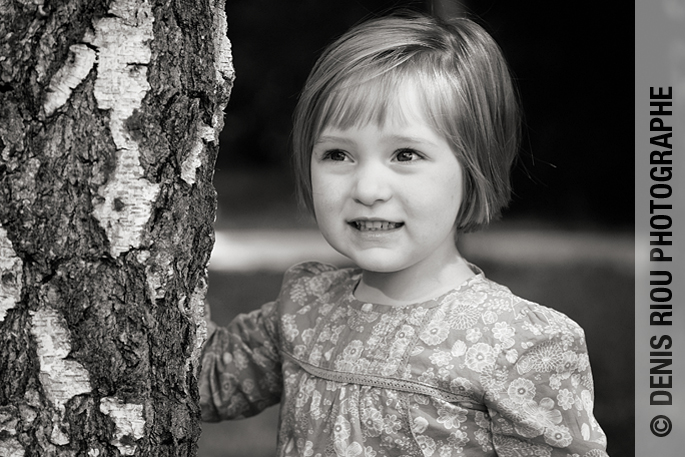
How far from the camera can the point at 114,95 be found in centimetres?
104

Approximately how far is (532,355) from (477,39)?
1.83 ft

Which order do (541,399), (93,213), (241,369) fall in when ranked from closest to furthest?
(93,213) → (541,399) → (241,369)

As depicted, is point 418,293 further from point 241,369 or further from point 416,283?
point 241,369

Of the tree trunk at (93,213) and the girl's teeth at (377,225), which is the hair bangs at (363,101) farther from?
the tree trunk at (93,213)

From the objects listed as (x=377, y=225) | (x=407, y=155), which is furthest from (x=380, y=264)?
(x=407, y=155)

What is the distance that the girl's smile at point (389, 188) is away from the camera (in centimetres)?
133

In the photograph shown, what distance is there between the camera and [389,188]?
1336 millimetres

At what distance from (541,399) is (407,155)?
43 cm

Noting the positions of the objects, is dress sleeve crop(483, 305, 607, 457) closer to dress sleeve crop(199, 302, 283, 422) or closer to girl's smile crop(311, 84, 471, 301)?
girl's smile crop(311, 84, 471, 301)

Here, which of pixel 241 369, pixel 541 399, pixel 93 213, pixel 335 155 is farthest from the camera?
pixel 241 369

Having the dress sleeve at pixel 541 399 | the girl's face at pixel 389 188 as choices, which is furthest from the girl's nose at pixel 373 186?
the dress sleeve at pixel 541 399

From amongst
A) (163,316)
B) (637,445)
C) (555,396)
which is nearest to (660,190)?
(637,445)

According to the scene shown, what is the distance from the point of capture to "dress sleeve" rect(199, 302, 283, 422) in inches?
62.9

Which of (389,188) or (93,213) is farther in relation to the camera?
(389,188)
